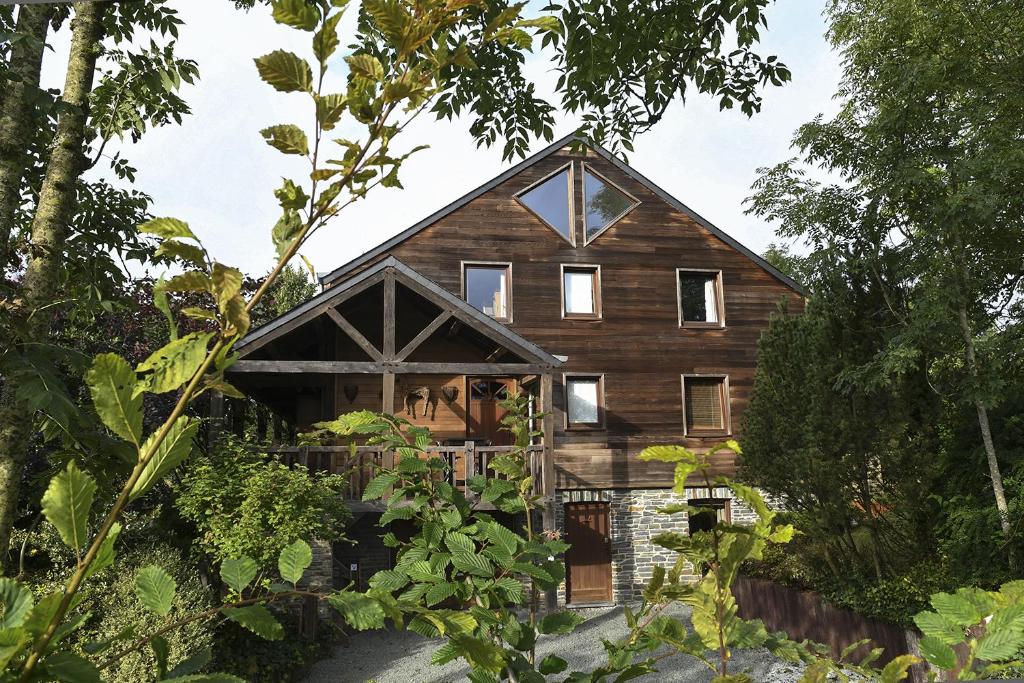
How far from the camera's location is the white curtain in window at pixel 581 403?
1658 cm

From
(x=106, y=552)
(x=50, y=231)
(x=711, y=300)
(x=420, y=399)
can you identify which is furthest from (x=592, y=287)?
(x=106, y=552)

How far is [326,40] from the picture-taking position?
2.26 ft

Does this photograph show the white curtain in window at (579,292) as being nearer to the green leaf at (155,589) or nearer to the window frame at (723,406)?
the window frame at (723,406)

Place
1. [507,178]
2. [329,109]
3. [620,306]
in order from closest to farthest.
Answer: [329,109] → [507,178] → [620,306]

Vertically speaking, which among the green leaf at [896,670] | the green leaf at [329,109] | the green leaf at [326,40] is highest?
the green leaf at [326,40]

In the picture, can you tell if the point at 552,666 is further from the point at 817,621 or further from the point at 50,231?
the point at 817,621

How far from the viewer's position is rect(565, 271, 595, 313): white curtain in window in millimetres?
17109

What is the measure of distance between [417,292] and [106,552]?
12520 millimetres

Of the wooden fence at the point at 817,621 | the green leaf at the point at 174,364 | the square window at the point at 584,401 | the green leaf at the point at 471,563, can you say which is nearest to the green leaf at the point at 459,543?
the green leaf at the point at 471,563

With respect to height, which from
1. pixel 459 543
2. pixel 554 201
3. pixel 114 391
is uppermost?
pixel 554 201

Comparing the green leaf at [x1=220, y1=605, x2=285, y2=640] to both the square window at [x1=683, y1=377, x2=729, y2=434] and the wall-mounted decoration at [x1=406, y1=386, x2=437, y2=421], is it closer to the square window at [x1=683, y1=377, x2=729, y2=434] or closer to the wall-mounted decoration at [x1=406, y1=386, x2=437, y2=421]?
the wall-mounted decoration at [x1=406, y1=386, x2=437, y2=421]

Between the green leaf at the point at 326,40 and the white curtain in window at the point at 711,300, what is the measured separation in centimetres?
1775

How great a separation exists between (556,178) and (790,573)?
9.88 metres

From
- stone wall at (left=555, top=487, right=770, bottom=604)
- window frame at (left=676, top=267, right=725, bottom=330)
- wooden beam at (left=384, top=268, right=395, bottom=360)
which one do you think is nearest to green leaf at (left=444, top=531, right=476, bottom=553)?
wooden beam at (left=384, top=268, right=395, bottom=360)
